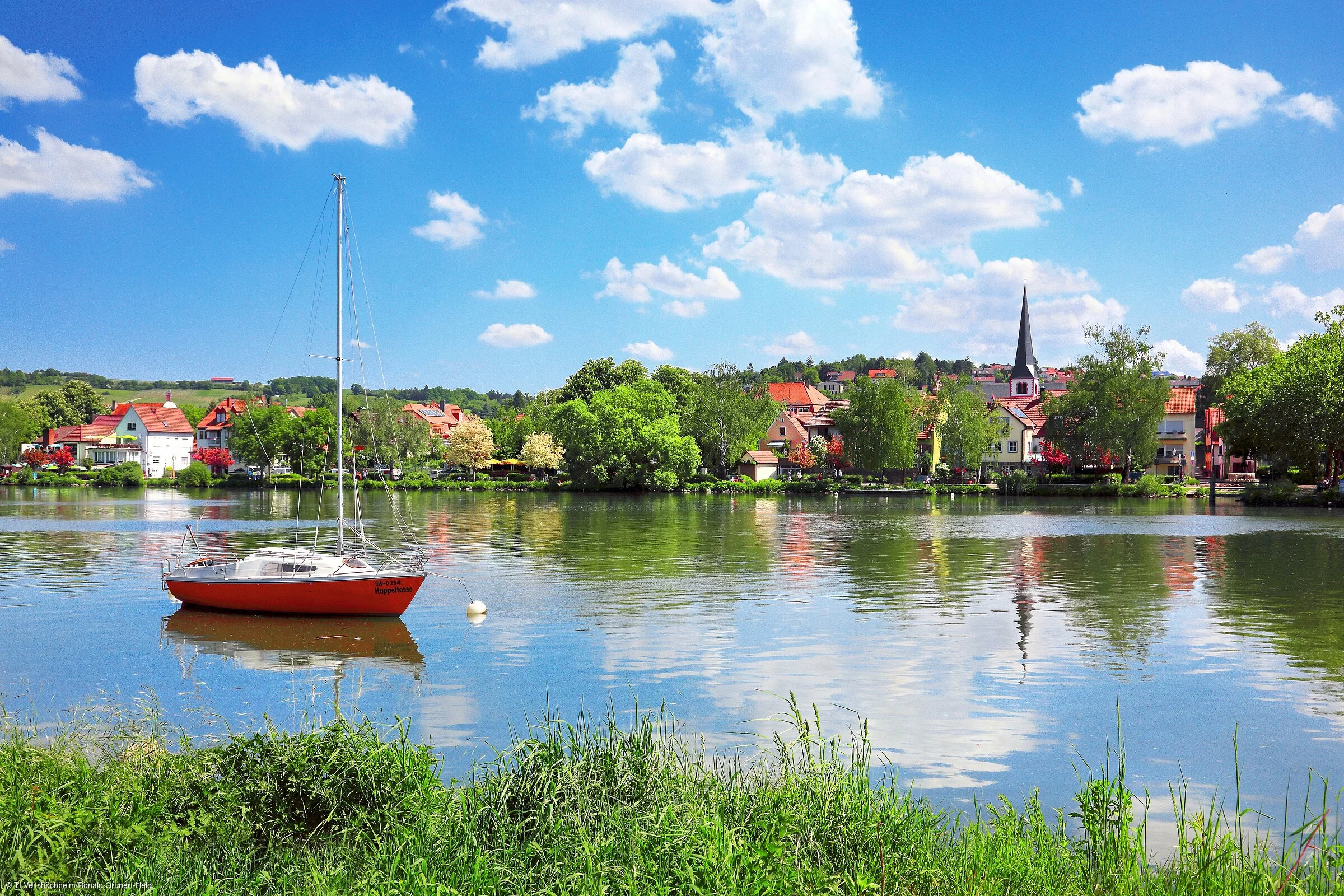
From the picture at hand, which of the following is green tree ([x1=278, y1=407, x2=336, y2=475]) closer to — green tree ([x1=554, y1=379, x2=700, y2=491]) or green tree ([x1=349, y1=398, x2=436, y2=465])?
green tree ([x1=349, y1=398, x2=436, y2=465])

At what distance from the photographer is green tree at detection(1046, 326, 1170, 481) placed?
9325 centimetres

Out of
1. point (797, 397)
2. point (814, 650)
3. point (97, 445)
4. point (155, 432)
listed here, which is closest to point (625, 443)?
point (797, 397)

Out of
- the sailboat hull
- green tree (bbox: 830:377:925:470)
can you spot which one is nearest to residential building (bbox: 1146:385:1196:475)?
green tree (bbox: 830:377:925:470)

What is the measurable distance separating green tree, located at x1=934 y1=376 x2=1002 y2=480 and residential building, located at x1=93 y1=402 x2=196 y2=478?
122176 mm

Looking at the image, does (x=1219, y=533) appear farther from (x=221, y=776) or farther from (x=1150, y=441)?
(x=221, y=776)

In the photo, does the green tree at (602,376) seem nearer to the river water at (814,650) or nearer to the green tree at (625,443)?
the green tree at (625,443)

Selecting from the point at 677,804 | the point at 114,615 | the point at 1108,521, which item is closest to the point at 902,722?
the point at 677,804

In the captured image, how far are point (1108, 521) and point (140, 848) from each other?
201 ft

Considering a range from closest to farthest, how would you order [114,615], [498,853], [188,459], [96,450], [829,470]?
[498,853], [114,615], [829,470], [96,450], [188,459]

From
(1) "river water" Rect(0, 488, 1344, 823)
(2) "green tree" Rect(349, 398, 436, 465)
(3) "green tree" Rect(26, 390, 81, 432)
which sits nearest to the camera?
(1) "river water" Rect(0, 488, 1344, 823)

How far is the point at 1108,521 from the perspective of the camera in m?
59.3

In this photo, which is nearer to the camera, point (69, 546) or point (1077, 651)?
point (1077, 651)

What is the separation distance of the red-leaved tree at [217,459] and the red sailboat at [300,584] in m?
133

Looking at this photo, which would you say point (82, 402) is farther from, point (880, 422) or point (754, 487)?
point (880, 422)
